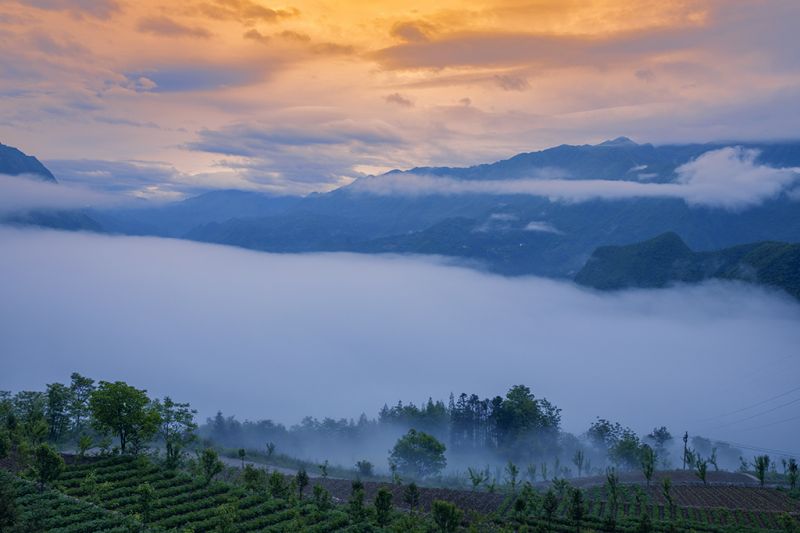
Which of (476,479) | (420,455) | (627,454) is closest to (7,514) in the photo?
(476,479)

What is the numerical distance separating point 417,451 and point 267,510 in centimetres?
3734

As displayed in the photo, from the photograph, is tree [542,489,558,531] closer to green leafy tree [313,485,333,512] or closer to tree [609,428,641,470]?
green leafy tree [313,485,333,512]

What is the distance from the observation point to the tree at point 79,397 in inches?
2482

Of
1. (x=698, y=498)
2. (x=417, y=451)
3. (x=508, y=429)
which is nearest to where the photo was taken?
(x=698, y=498)

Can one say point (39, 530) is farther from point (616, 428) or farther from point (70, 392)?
point (616, 428)

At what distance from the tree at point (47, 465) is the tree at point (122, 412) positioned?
8.79 meters

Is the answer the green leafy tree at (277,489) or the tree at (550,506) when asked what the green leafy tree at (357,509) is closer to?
the green leafy tree at (277,489)

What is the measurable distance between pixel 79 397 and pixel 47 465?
27886mm

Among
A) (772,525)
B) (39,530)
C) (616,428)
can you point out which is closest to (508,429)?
(616,428)

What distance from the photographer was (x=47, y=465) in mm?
39156

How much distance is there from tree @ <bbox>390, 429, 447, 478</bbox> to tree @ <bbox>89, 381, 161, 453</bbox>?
35361 millimetres

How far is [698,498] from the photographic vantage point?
179 ft

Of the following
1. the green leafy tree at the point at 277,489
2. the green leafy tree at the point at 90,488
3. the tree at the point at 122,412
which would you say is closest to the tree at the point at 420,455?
the green leafy tree at the point at 277,489

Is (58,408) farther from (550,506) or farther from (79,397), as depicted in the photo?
(550,506)
